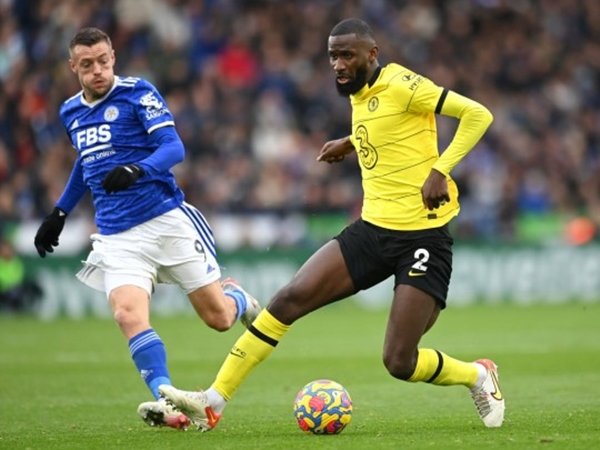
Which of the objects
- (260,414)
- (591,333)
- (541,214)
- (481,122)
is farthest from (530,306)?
(481,122)

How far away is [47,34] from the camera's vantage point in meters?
23.5

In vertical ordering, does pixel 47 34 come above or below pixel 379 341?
above

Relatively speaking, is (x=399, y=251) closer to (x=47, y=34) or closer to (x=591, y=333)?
(x=591, y=333)

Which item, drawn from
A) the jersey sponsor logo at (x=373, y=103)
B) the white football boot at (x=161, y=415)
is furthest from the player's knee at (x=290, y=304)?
the jersey sponsor logo at (x=373, y=103)

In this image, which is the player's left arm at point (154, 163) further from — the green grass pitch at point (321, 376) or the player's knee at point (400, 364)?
the player's knee at point (400, 364)

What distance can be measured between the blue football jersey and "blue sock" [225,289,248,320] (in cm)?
109

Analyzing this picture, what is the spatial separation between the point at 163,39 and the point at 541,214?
7737 millimetres

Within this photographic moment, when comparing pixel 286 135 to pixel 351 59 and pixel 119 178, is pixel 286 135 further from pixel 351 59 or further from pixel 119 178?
pixel 119 178

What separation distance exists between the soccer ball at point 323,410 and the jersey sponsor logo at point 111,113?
2.29m

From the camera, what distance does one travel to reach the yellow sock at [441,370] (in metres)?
8.44

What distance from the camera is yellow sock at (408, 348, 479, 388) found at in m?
8.44

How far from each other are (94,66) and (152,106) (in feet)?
1.58

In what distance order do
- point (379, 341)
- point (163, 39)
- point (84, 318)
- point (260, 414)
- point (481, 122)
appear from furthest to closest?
point (163, 39), point (84, 318), point (379, 341), point (260, 414), point (481, 122)

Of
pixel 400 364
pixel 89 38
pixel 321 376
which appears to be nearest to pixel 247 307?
pixel 400 364
